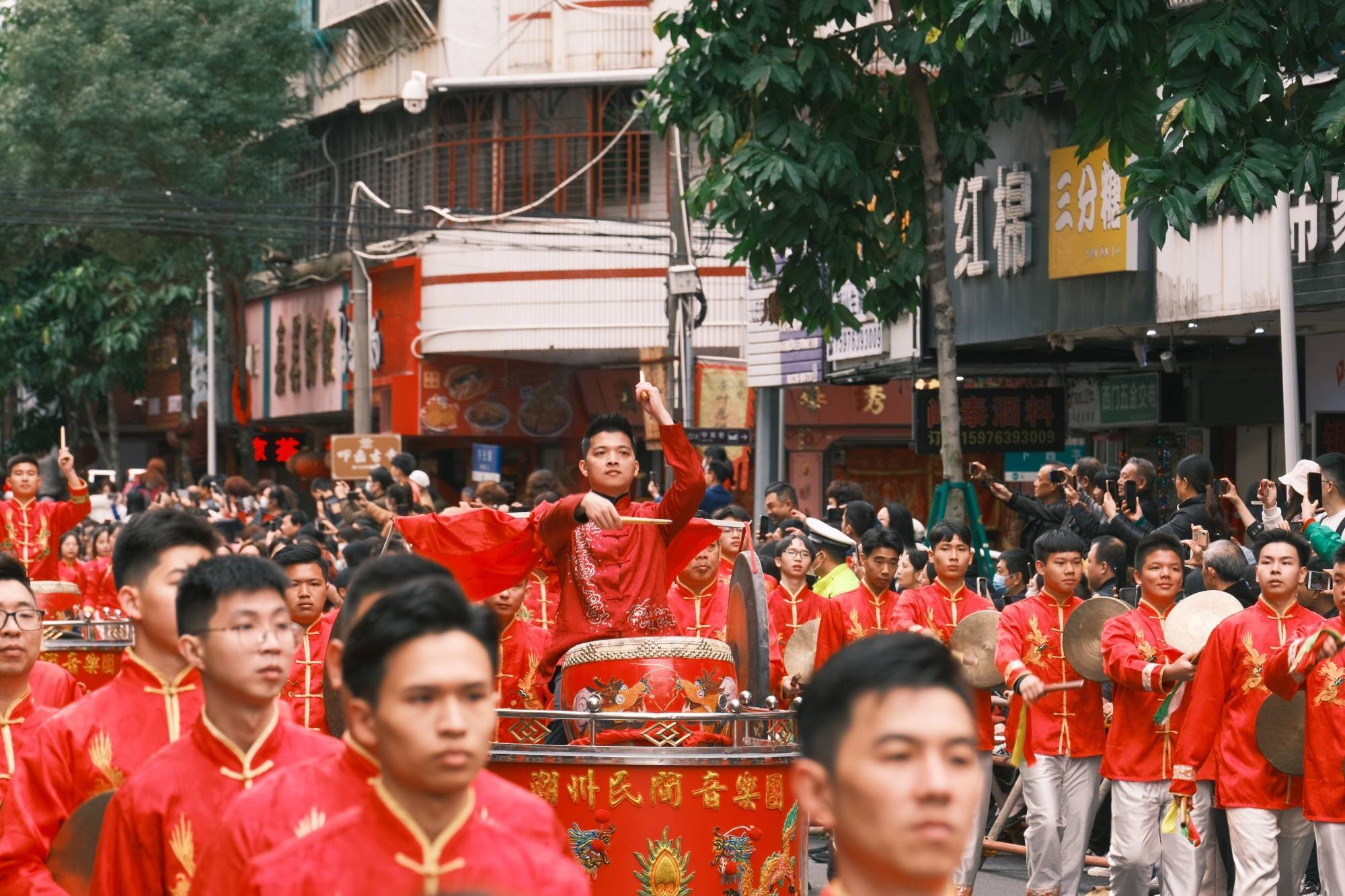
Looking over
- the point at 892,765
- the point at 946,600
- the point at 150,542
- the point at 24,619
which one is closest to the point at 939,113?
the point at 946,600

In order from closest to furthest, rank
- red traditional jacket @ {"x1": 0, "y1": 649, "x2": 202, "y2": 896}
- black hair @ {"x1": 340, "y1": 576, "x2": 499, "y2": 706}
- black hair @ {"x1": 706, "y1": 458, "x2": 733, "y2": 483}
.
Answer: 1. black hair @ {"x1": 340, "y1": 576, "x2": 499, "y2": 706}
2. red traditional jacket @ {"x1": 0, "y1": 649, "x2": 202, "y2": 896}
3. black hair @ {"x1": 706, "y1": 458, "x2": 733, "y2": 483}

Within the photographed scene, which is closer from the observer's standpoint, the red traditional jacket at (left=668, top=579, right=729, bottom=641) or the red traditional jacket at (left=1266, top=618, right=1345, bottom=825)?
the red traditional jacket at (left=1266, top=618, right=1345, bottom=825)

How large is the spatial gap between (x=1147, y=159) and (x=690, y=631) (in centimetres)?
378

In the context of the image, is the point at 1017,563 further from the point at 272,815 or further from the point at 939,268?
the point at 272,815

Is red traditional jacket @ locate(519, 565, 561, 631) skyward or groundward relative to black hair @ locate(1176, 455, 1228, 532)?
groundward

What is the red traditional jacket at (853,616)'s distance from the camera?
39.8 ft

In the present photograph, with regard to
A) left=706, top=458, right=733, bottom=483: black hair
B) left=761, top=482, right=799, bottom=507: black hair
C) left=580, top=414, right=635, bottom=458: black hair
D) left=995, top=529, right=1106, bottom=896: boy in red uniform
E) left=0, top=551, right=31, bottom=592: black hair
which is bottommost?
left=995, top=529, right=1106, bottom=896: boy in red uniform

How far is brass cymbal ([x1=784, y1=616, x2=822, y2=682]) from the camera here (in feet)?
37.9

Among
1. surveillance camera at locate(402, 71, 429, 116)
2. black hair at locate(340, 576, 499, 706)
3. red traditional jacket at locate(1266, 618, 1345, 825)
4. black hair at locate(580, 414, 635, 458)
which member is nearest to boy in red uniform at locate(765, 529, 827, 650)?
red traditional jacket at locate(1266, 618, 1345, 825)

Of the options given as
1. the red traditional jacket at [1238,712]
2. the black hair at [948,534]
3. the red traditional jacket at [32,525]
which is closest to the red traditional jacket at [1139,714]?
the red traditional jacket at [1238,712]

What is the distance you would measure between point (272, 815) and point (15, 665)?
2847 mm

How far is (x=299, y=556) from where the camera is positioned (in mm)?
10102

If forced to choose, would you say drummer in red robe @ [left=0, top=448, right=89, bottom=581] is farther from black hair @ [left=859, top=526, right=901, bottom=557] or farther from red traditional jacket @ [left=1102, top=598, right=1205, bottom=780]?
red traditional jacket @ [left=1102, top=598, right=1205, bottom=780]

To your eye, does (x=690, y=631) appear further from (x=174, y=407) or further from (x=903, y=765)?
(x=174, y=407)
